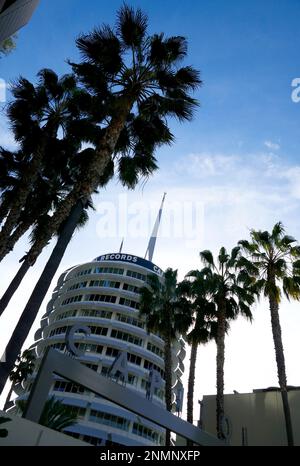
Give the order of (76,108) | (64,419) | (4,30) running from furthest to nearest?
(76,108), (64,419), (4,30)

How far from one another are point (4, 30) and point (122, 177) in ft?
34.3

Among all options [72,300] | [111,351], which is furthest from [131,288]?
[111,351]

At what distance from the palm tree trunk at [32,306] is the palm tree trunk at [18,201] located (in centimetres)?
335

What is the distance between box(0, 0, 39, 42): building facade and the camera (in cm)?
371

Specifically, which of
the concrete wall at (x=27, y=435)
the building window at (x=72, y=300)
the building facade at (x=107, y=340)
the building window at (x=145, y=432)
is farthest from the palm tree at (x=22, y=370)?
the concrete wall at (x=27, y=435)

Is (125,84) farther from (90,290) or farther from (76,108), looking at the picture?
(90,290)

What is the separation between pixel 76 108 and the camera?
14016 millimetres

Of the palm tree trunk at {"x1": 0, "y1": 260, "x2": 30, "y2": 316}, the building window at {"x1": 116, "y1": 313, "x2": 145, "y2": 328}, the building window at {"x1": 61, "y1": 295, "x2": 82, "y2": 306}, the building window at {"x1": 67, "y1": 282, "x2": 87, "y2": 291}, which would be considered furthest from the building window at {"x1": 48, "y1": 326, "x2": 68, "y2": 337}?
the palm tree trunk at {"x1": 0, "y1": 260, "x2": 30, "y2": 316}

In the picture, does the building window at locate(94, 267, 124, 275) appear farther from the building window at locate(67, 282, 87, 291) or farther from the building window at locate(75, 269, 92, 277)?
the building window at locate(67, 282, 87, 291)

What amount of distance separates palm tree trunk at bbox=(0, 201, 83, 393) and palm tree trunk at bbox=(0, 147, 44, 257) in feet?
11.0

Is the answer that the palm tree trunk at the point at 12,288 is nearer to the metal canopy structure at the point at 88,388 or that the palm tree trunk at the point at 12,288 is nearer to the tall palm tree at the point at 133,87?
the tall palm tree at the point at 133,87

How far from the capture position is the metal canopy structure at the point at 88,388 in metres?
6.48
